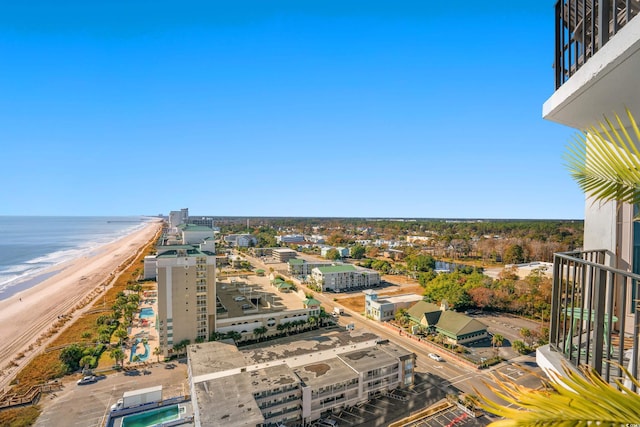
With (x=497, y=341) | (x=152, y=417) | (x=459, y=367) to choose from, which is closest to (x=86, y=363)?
(x=152, y=417)

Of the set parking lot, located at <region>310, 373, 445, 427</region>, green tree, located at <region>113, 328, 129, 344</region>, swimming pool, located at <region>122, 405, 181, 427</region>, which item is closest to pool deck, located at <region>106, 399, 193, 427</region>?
swimming pool, located at <region>122, 405, 181, 427</region>

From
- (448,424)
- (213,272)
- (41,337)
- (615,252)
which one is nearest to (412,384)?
(448,424)

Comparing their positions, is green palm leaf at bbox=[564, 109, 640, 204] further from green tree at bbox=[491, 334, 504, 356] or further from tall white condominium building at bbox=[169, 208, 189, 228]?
tall white condominium building at bbox=[169, 208, 189, 228]

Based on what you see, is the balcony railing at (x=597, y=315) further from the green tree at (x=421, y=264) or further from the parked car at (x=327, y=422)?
the green tree at (x=421, y=264)

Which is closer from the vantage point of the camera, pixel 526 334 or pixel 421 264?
pixel 526 334

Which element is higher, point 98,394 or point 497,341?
point 497,341

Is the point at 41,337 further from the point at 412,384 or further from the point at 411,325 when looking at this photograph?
the point at 411,325

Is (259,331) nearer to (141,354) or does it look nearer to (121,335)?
(141,354)

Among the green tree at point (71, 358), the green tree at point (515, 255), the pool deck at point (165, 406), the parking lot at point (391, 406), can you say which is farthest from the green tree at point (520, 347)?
the green tree at point (515, 255)
